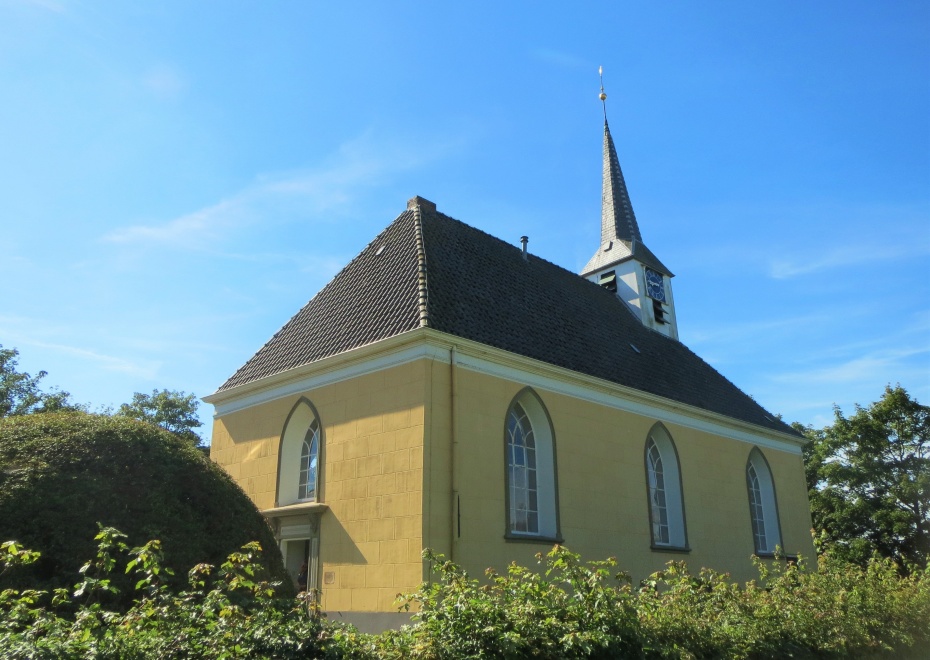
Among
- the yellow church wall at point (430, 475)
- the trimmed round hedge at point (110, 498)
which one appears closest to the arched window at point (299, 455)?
the yellow church wall at point (430, 475)

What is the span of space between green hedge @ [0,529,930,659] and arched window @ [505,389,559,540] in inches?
191

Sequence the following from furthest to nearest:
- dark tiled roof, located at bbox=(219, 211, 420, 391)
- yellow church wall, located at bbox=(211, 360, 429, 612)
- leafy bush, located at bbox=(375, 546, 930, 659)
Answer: dark tiled roof, located at bbox=(219, 211, 420, 391) → yellow church wall, located at bbox=(211, 360, 429, 612) → leafy bush, located at bbox=(375, 546, 930, 659)

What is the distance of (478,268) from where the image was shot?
19.1 meters

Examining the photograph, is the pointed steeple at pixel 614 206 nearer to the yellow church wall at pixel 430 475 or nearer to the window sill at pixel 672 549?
the yellow church wall at pixel 430 475

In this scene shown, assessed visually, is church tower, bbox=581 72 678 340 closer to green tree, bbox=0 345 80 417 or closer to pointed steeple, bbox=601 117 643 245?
pointed steeple, bbox=601 117 643 245

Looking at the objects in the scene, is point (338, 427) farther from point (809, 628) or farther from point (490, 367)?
point (809, 628)

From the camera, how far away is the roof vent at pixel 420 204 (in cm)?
2005

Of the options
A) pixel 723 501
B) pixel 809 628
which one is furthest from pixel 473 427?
pixel 723 501

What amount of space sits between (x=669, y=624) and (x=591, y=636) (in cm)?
184

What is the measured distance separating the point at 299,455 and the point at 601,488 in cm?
710

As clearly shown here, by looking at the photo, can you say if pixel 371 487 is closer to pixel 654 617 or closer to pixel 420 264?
pixel 420 264

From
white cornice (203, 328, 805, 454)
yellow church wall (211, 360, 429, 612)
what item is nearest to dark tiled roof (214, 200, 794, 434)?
white cornice (203, 328, 805, 454)

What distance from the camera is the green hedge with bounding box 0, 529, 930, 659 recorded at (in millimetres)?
5504

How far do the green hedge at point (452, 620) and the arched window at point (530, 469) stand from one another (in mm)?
4840
